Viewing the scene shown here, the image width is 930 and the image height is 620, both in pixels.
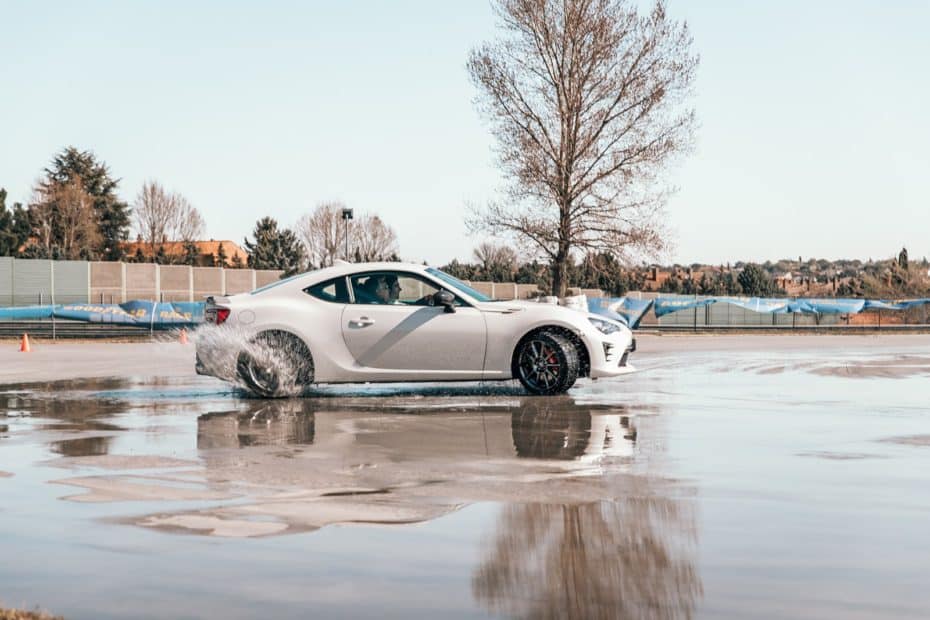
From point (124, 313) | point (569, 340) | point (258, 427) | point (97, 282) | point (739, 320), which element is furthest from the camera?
point (97, 282)

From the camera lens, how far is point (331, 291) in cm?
1384

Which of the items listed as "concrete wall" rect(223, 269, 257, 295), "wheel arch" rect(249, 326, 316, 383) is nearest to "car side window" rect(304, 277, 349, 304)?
"wheel arch" rect(249, 326, 316, 383)

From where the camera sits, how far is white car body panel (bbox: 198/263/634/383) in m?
13.6

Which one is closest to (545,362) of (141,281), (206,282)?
(141,281)

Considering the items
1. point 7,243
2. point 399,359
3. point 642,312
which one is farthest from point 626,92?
point 7,243

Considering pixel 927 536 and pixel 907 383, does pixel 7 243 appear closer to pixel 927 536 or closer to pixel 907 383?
pixel 907 383

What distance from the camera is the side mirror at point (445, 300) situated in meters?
13.7

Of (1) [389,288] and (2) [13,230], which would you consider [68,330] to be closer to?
(1) [389,288]

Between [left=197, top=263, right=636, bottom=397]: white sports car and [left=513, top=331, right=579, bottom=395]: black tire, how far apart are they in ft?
0.04

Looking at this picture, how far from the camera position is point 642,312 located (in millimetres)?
47406

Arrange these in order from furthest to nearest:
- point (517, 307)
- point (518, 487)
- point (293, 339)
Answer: point (517, 307), point (293, 339), point (518, 487)

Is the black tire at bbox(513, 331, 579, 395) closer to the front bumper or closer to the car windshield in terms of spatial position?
the front bumper

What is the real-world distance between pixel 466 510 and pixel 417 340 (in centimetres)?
698

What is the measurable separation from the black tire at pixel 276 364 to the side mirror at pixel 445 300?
158 centimetres
